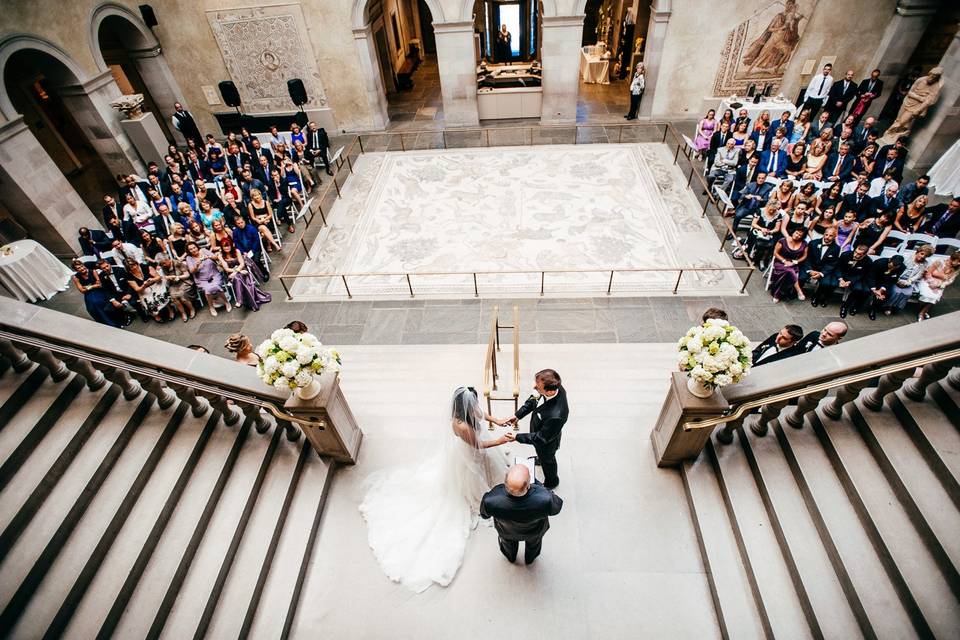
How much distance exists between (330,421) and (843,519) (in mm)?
4038

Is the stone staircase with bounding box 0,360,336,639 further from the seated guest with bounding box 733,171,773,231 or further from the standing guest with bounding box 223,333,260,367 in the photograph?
the seated guest with bounding box 733,171,773,231

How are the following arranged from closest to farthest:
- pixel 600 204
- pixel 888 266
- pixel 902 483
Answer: pixel 902 483 → pixel 888 266 → pixel 600 204

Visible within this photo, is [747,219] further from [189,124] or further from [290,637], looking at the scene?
[189,124]

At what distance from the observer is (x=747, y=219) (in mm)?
8086

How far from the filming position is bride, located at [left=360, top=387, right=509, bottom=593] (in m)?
3.74

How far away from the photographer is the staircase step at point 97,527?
3.11 m

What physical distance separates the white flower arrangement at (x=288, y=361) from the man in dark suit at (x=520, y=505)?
1726mm

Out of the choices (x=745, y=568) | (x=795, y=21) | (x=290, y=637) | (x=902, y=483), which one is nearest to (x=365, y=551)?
(x=290, y=637)

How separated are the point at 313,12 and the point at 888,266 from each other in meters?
12.7

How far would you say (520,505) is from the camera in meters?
3.12

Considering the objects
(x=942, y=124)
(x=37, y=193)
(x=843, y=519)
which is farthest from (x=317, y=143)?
(x=942, y=124)

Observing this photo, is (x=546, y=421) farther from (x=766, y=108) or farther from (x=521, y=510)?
(x=766, y=108)

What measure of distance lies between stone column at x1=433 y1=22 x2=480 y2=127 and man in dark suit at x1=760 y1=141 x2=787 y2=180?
24.4 ft

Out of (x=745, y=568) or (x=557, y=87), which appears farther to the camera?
(x=557, y=87)
